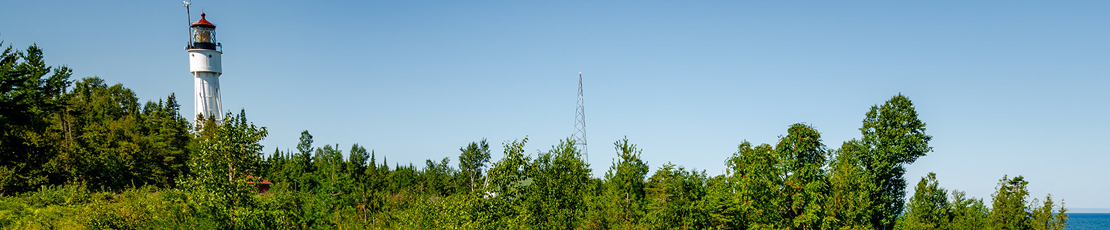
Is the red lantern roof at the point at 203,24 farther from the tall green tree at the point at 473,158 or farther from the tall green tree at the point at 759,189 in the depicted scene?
the tall green tree at the point at 759,189

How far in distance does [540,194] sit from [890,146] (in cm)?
2983

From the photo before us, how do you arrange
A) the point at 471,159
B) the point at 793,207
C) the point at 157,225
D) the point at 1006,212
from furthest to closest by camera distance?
the point at 471,159 < the point at 1006,212 < the point at 793,207 < the point at 157,225

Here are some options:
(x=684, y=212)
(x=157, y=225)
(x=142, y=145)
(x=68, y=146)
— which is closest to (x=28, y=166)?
(x=68, y=146)

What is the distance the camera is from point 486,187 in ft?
85.6

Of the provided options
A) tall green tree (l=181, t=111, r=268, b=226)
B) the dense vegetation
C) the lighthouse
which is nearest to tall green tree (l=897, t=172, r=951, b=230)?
the dense vegetation

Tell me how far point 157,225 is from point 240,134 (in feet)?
24.7

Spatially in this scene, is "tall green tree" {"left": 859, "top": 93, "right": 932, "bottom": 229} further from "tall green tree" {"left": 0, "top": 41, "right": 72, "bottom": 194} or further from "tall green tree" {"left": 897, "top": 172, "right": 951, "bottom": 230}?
"tall green tree" {"left": 0, "top": 41, "right": 72, "bottom": 194}

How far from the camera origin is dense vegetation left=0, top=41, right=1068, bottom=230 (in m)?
24.5

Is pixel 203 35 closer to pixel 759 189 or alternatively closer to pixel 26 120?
pixel 26 120

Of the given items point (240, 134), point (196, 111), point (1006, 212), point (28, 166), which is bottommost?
point (1006, 212)

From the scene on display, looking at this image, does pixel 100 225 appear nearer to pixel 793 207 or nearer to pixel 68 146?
pixel 793 207

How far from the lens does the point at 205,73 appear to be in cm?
8944

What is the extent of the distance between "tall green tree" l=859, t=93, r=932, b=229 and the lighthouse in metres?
64.3

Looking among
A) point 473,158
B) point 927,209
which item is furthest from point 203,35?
point 927,209
